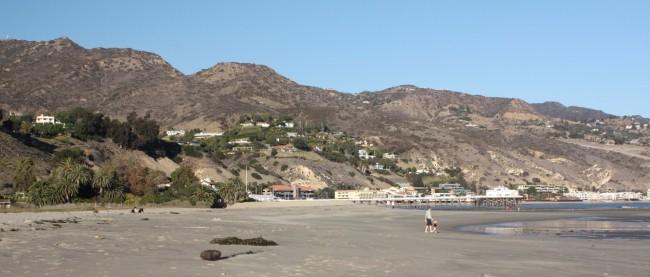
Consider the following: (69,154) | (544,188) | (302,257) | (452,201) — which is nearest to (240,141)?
(452,201)

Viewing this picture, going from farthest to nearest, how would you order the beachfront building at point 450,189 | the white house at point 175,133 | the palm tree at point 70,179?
1. the white house at point 175,133
2. the beachfront building at point 450,189
3. the palm tree at point 70,179

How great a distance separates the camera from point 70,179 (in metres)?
61.4

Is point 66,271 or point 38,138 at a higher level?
point 38,138

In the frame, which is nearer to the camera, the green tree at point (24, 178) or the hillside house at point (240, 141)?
the green tree at point (24, 178)

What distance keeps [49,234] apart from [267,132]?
545 feet

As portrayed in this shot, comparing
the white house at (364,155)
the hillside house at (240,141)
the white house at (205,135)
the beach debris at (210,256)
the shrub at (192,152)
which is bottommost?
the beach debris at (210,256)

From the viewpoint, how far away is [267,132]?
19238 centimetres

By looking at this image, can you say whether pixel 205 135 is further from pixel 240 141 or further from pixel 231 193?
pixel 231 193

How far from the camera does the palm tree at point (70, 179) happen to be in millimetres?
60094

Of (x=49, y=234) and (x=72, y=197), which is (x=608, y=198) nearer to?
(x=72, y=197)

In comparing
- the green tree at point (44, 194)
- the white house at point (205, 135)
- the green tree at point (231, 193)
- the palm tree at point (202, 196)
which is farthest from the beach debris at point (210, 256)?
the white house at point (205, 135)

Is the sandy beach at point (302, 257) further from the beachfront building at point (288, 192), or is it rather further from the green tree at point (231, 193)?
the beachfront building at point (288, 192)

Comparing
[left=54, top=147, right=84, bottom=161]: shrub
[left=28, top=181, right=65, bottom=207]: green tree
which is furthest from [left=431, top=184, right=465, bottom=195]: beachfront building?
[left=28, top=181, right=65, bottom=207]: green tree

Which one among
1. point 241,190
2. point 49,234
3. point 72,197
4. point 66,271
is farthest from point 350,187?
point 66,271
